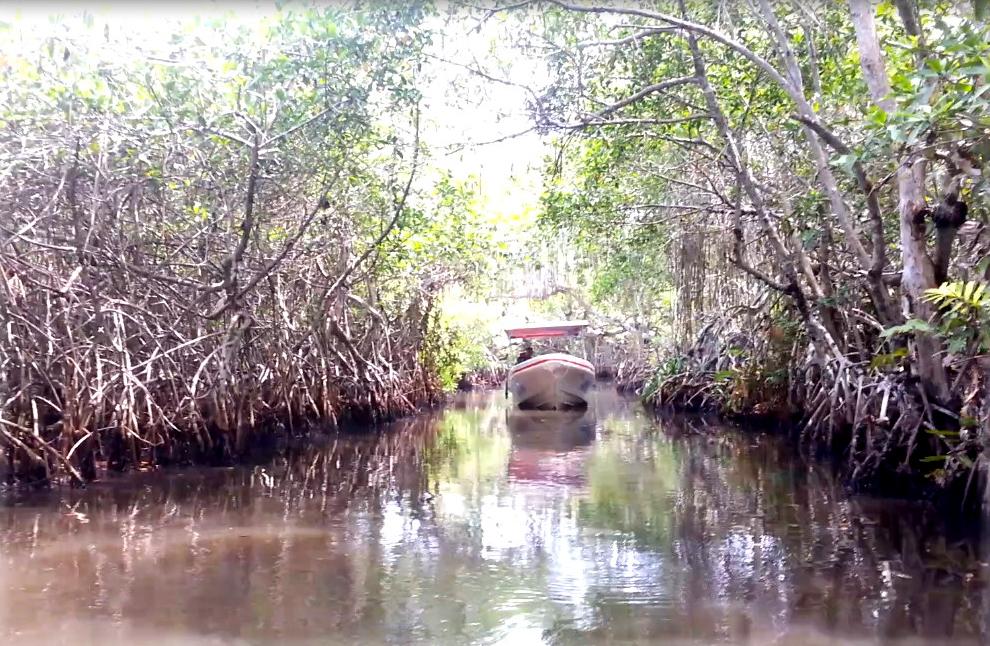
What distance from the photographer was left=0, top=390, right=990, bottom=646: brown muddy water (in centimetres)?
380

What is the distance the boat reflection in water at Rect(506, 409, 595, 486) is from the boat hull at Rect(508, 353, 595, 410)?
29 centimetres

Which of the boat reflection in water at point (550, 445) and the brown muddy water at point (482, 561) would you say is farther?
the boat reflection in water at point (550, 445)

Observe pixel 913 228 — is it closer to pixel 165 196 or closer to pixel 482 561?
pixel 482 561

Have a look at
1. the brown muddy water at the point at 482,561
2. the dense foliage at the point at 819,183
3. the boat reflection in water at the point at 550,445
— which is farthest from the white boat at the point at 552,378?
the brown muddy water at the point at 482,561

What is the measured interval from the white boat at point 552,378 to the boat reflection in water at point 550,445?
0.98 ft

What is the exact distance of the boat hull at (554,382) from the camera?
1575cm

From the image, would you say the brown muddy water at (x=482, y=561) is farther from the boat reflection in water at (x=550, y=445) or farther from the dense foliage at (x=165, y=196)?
the dense foliage at (x=165, y=196)

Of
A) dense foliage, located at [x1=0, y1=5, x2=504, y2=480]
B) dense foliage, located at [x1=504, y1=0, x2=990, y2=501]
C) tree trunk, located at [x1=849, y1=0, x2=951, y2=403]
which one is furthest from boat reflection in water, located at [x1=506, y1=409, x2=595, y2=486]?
tree trunk, located at [x1=849, y1=0, x2=951, y2=403]

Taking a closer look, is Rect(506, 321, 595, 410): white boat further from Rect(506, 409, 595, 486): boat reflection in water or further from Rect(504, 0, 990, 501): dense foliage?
Rect(504, 0, 990, 501): dense foliage

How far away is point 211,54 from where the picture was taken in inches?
247

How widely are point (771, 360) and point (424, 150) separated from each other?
4.83m

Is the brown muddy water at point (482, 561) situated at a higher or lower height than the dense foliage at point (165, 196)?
lower

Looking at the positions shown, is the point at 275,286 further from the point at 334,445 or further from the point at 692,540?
the point at 692,540

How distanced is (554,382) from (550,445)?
5.26 m
